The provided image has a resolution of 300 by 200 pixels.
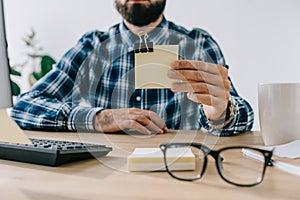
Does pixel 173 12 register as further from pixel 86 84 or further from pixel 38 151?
pixel 38 151

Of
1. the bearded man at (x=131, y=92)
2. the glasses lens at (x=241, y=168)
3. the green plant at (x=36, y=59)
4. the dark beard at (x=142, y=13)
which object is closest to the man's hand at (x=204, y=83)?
the bearded man at (x=131, y=92)

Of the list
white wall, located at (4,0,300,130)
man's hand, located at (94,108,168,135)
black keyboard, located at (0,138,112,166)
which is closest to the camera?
black keyboard, located at (0,138,112,166)

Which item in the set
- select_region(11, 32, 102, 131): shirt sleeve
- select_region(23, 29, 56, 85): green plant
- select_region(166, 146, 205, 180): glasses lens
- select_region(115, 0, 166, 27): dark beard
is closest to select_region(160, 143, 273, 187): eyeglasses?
select_region(166, 146, 205, 180): glasses lens

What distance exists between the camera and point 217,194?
386 mm

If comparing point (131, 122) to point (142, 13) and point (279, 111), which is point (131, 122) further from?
point (142, 13)

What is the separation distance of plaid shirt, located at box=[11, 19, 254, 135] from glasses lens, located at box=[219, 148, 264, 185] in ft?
0.98

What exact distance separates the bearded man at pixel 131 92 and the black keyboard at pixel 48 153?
22 centimetres

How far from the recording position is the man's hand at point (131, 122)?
0.95 meters

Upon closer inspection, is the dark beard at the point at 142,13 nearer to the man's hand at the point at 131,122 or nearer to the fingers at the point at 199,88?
the man's hand at the point at 131,122

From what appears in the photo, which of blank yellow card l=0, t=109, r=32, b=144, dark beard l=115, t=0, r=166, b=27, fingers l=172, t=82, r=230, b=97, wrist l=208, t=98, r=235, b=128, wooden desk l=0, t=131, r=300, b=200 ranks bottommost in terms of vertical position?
wrist l=208, t=98, r=235, b=128

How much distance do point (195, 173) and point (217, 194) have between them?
0.30 feet

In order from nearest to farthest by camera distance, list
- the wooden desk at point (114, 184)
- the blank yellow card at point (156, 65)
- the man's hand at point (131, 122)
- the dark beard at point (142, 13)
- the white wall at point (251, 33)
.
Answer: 1. the wooden desk at point (114, 184)
2. the blank yellow card at point (156, 65)
3. the man's hand at point (131, 122)
4. the dark beard at point (142, 13)
5. the white wall at point (251, 33)

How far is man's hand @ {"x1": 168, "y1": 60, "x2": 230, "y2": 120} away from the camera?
684 mm

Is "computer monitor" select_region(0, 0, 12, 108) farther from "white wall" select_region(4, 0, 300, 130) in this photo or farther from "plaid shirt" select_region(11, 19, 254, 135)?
"white wall" select_region(4, 0, 300, 130)
